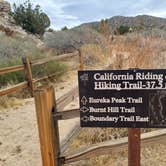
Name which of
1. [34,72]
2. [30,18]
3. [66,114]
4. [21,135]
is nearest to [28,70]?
[21,135]

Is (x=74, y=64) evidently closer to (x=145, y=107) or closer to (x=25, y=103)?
(x=25, y=103)

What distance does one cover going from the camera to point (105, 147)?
9.37 feet

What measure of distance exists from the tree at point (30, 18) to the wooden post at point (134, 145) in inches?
958

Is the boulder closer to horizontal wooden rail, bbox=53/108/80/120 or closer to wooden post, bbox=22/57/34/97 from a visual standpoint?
wooden post, bbox=22/57/34/97

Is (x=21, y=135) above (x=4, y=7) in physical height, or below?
below

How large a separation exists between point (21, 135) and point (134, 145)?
2.97 metres

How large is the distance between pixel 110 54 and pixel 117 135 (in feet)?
4.73

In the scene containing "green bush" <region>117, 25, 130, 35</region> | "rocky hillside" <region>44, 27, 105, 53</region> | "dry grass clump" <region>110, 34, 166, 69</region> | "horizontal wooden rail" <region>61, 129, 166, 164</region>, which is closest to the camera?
"horizontal wooden rail" <region>61, 129, 166, 164</region>

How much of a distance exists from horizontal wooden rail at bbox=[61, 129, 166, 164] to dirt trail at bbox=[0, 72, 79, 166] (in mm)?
781

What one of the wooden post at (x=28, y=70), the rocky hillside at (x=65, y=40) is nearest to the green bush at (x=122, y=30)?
the wooden post at (x=28, y=70)

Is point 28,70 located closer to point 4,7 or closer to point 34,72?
point 34,72

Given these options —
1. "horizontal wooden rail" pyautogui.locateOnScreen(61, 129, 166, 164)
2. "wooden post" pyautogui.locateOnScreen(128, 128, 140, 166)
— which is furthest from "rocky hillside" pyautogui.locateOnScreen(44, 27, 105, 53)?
"wooden post" pyautogui.locateOnScreen(128, 128, 140, 166)

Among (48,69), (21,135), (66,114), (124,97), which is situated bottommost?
(21,135)

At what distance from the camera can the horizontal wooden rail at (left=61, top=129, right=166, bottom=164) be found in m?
2.77
